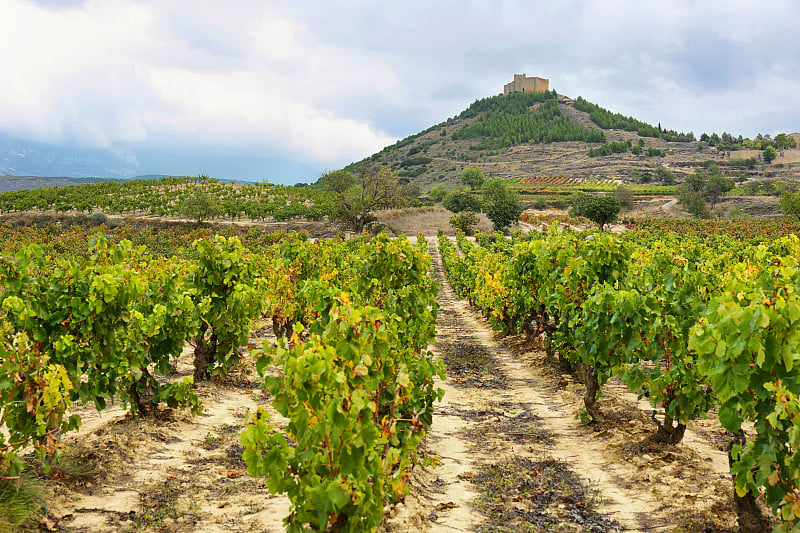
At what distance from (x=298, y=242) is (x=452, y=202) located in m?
56.5

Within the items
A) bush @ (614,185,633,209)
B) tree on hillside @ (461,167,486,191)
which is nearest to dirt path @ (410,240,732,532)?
bush @ (614,185,633,209)

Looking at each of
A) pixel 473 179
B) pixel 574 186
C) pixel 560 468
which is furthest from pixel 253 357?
pixel 473 179

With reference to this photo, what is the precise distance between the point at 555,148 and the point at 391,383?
497 feet

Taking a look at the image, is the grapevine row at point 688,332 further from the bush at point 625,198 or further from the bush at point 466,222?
the bush at point 625,198

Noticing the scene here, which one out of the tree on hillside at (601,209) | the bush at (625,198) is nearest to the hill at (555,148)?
the bush at (625,198)

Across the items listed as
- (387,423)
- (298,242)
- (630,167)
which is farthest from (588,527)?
(630,167)

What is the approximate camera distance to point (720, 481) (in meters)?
4.80

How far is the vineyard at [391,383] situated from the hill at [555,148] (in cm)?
10847

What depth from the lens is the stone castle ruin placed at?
19212 centimetres

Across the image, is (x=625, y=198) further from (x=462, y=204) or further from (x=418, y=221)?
(x=418, y=221)

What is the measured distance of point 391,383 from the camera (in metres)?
4.13

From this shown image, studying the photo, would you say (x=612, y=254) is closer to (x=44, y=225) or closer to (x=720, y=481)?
(x=720, y=481)

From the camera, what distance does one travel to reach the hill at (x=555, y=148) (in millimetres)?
116312

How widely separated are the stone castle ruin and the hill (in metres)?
5.86
